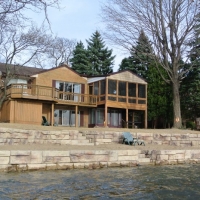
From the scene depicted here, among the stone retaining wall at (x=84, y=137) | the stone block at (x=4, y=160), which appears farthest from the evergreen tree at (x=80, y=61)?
the stone block at (x=4, y=160)

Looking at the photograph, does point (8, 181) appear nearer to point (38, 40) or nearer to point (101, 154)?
point (101, 154)

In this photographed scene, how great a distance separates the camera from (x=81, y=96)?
83.5ft

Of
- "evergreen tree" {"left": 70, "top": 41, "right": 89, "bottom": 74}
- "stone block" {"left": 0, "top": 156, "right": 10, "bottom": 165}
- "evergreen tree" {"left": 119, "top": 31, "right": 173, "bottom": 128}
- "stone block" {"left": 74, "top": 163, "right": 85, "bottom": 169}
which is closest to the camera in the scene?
"stone block" {"left": 0, "top": 156, "right": 10, "bottom": 165}

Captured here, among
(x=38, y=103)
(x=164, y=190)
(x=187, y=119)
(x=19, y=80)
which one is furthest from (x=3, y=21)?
(x=187, y=119)

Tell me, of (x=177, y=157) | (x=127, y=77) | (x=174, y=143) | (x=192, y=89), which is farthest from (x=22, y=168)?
(x=192, y=89)

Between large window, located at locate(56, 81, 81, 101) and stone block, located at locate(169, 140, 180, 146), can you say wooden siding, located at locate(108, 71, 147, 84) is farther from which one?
stone block, located at locate(169, 140, 180, 146)

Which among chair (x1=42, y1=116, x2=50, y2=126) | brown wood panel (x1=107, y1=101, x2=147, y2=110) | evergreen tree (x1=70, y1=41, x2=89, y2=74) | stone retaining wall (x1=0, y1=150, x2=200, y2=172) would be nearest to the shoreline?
stone retaining wall (x1=0, y1=150, x2=200, y2=172)

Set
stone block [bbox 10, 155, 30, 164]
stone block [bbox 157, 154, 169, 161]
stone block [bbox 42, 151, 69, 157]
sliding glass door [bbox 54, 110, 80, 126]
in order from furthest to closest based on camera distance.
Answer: sliding glass door [bbox 54, 110, 80, 126] < stone block [bbox 157, 154, 169, 161] < stone block [bbox 42, 151, 69, 157] < stone block [bbox 10, 155, 30, 164]

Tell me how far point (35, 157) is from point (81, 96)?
1510 cm

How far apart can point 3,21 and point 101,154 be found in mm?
6322

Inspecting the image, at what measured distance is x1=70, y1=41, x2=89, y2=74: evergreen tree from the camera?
3866 cm

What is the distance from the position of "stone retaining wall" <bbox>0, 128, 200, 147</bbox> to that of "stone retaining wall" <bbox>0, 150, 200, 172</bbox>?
300cm

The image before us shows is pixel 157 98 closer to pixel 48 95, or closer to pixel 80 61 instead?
pixel 48 95

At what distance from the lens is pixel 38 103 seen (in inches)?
853
